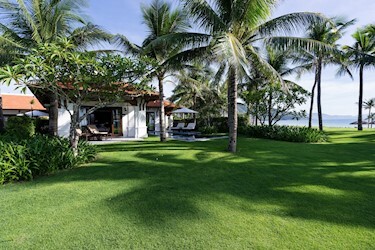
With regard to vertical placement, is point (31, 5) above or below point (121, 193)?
above

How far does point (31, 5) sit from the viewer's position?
402 inches

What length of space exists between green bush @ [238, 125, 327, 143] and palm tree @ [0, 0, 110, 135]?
11.6 metres

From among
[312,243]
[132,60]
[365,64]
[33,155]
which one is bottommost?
[312,243]

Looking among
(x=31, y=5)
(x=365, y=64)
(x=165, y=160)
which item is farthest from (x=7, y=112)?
(x=365, y=64)

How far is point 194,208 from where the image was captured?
169 inches

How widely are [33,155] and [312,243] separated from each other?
6718 mm

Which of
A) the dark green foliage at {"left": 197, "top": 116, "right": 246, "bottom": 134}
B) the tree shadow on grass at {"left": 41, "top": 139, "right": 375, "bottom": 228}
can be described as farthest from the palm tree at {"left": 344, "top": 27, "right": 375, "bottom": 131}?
the tree shadow on grass at {"left": 41, "top": 139, "right": 375, "bottom": 228}

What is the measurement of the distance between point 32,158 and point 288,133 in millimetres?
13586

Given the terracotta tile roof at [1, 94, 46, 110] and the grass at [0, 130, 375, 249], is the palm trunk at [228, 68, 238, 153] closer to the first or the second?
the grass at [0, 130, 375, 249]

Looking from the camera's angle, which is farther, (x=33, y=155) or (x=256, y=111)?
(x=256, y=111)

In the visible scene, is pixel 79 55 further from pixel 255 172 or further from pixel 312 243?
pixel 312 243

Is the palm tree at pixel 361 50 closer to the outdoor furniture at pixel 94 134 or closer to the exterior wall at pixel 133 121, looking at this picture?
the exterior wall at pixel 133 121

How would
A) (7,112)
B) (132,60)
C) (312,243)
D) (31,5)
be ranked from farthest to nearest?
(7,112) → (31,5) → (132,60) → (312,243)

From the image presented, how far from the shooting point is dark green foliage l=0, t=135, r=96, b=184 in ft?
19.2
